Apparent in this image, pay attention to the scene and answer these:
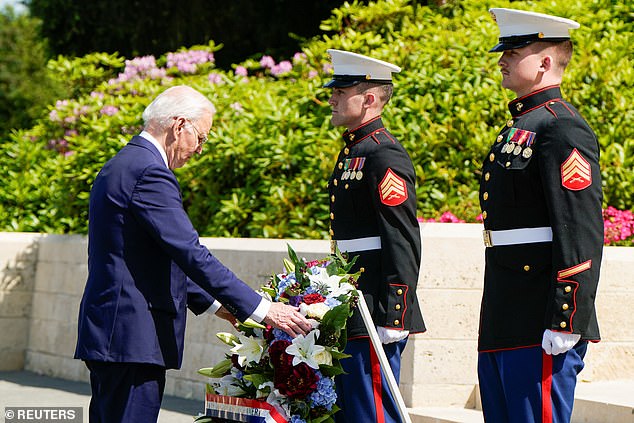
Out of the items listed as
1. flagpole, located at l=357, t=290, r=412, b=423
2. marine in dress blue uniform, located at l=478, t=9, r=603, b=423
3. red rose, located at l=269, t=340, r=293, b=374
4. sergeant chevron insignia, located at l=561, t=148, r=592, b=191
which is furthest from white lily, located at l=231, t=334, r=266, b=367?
sergeant chevron insignia, located at l=561, t=148, r=592, b=191

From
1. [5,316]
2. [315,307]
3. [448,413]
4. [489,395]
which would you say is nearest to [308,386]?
[315,307]

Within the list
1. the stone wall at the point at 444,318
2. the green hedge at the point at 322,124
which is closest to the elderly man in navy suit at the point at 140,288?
the stone wall at the point at 444,318

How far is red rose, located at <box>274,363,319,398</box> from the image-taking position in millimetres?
4305

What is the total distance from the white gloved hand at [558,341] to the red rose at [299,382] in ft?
2.97

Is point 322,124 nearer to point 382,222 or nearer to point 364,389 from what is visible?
point 382,222

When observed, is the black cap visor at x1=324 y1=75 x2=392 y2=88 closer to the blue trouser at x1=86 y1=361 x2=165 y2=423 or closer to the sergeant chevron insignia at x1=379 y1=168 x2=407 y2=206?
the sergeant chevron insignia at x1=379 y1=168 x2=407 y2=206

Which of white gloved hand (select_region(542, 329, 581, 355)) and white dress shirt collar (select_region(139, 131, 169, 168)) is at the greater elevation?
white dress shirt collar (select_region(139, 131, 169, 168))

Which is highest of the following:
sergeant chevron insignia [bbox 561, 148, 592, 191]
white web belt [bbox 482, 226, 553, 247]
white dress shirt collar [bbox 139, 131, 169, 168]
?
sergeant chevron insignia [bbox 561, 148, 592, 191]

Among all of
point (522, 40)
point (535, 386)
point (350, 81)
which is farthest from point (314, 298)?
point (350, 81)

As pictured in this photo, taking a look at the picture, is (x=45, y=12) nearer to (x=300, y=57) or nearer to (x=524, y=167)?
(x=300, y=57)

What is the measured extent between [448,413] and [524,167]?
265cm

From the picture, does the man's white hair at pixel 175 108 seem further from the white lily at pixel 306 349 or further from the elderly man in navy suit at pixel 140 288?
the white lily at pixel 306 349

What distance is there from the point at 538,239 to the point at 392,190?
40.2 inches

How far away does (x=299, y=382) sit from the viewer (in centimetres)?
431
